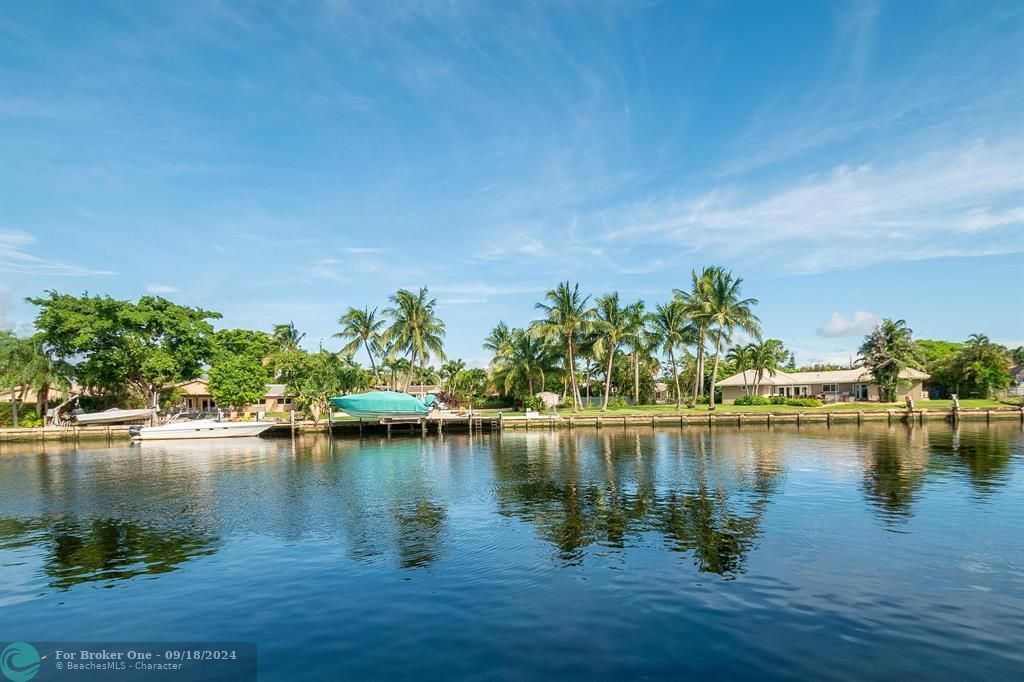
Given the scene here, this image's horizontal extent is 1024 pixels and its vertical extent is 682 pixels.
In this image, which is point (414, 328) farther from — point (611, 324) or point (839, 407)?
point (839, 407)

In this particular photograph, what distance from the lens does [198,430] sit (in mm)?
53156

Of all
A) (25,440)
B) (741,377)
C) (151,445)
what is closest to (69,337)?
(25,440)

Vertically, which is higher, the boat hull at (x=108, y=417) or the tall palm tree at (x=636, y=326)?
the tall palm tree at (x=636, y=326)

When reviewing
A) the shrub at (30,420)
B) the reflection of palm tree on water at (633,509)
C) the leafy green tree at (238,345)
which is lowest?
the reflection of palm tree on water at (633,509)

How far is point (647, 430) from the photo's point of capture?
2148 inches

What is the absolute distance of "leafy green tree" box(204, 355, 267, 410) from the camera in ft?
203

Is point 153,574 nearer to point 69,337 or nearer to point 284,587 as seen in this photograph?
point 284,587

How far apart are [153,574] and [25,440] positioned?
2135 inches

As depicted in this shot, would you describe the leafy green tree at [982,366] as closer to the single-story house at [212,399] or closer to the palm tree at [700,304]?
the palm tree at [700,304]

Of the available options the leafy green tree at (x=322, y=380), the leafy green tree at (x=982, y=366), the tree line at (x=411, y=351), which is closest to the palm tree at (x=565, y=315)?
the tree line at (x=411, y=351)

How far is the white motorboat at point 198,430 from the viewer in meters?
51.2

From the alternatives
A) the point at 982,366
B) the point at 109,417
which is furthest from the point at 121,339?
the point at 982,366

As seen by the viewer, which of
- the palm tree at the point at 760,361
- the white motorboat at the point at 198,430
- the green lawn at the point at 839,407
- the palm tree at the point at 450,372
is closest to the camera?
the white motorboat at the point at 198,430

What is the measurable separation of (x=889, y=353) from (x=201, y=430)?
78.9 metres
